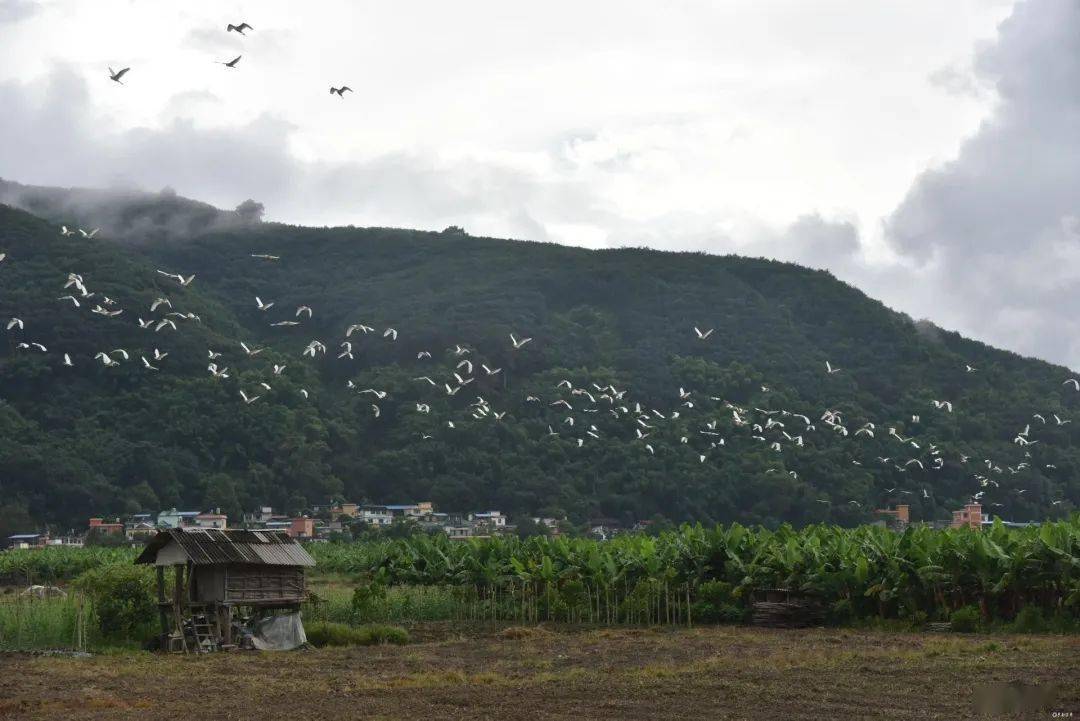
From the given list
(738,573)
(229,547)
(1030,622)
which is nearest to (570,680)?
(229,547)

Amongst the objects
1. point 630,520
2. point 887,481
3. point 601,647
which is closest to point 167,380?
point 630,520

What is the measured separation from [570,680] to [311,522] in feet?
193

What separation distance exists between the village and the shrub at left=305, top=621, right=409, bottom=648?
→ 123 ft

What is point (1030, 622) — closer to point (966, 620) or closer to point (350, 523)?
point (966, 620)

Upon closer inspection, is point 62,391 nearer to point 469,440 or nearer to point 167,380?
point 167,380

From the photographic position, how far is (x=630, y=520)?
8081cm

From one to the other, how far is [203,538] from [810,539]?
1472cm

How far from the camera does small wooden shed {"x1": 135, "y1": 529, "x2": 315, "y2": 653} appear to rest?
27.8m

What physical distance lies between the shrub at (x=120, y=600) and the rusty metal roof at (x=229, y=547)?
63.9 inches

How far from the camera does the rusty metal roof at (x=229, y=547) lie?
2769 centimetres

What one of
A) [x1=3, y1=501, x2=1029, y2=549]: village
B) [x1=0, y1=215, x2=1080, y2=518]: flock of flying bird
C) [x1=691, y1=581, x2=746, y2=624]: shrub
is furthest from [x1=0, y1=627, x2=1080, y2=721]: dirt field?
[x1=0, y1=215, x2=1080, y2=518]: flock of flying bird

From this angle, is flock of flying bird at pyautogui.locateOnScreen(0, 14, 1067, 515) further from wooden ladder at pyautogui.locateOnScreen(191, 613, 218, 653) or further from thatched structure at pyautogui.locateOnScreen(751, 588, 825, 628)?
wooden ladder at pyautogui.locateOnScreen(191, 613, 218, 653)

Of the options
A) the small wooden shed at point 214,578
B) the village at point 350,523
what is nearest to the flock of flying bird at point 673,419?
the village at point 350,523

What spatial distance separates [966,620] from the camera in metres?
29.6
